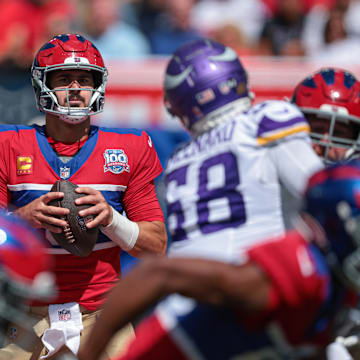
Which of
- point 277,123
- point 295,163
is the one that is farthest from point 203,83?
point 295,163

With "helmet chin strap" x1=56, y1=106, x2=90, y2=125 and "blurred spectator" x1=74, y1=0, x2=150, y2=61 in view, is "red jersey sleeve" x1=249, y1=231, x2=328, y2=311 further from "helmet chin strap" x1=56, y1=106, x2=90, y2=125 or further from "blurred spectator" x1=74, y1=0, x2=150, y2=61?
"blurred spectator" x1=74, y1=0, x2=150, y2=61

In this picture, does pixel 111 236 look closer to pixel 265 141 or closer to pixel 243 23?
pixel 265 141

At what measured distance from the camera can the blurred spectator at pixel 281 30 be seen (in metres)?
8.23

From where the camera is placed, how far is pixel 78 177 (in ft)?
11.5

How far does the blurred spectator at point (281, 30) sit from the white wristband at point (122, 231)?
5.09 m

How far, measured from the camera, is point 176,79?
2951 millimetres

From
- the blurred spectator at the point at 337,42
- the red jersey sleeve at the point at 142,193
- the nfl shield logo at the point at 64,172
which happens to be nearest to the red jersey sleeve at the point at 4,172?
the nfl shield logo at the point at 64,172

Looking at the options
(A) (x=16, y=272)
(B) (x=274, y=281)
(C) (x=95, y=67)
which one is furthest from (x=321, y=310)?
(C) (x=95, y=67)

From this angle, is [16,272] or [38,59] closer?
[16,272]

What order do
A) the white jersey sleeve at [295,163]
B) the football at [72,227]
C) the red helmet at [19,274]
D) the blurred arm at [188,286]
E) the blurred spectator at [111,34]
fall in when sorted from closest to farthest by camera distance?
the blurred arm at [188,286]
the red helmet at [19,274]
the white jersey sleeve at [295,163]
the football at [72,227]
the blurred spectator at [111,34]

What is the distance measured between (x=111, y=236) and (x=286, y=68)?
376 centimetres

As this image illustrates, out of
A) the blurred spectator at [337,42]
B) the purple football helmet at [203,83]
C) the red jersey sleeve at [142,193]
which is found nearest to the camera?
the purple football helmet at [203,83]

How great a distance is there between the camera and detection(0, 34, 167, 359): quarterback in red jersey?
135 inches

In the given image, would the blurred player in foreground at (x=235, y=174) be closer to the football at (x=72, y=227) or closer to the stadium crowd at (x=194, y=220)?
the stadium crowd at (x=194, y=220)
